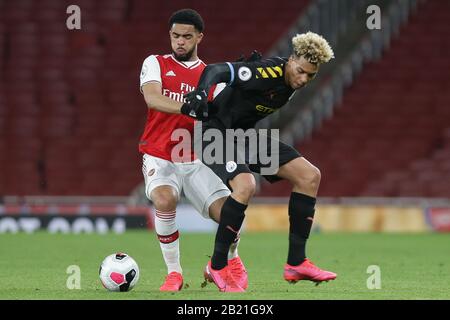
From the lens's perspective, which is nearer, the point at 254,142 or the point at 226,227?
the point at 226,227

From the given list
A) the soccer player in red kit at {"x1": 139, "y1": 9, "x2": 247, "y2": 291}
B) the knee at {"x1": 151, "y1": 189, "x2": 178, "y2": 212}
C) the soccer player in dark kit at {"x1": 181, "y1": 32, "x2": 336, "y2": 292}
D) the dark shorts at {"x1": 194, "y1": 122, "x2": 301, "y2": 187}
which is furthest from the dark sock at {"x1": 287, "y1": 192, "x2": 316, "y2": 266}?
the knee at {"x1": 151, "y1": 189, "x2": 178, "y2": 212}

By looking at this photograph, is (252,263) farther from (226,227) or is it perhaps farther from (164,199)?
(226,227)

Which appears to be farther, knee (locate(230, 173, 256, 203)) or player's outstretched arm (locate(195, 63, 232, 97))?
knee (locate(230, 173, 256, 203))

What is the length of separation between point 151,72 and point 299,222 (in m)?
1.64

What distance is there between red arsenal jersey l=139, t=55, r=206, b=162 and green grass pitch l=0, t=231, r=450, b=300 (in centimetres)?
109

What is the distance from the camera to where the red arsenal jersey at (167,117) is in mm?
8852

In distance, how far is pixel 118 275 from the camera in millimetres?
8312

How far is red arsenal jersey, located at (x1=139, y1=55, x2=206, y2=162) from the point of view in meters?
8.85

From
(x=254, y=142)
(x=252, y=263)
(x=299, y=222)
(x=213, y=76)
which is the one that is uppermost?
(x=213, y=76)

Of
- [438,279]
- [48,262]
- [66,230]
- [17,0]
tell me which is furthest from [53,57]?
[438,279]

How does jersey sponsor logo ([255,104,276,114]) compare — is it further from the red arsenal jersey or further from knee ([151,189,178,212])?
knee ([151,189,178,212])

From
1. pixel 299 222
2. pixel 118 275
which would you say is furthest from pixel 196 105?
pixel 118 275

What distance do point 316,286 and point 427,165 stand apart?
1206cm

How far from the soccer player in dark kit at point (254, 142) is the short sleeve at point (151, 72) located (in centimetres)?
54
